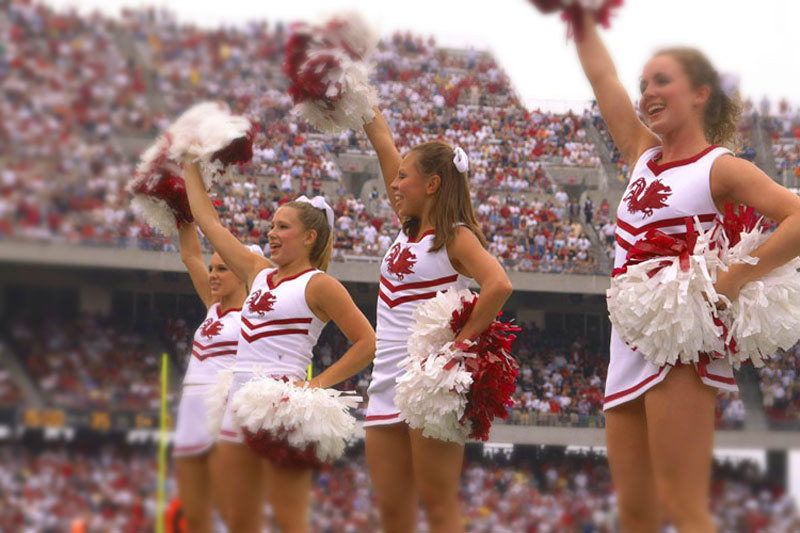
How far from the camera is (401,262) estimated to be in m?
3.05

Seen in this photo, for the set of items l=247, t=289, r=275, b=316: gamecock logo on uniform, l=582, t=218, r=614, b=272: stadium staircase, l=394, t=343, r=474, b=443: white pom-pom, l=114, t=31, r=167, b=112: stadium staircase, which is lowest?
l=394, t=343, r=474, b=443: white pom-pom

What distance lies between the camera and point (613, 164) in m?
13.7

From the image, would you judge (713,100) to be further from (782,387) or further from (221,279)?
(782,387)

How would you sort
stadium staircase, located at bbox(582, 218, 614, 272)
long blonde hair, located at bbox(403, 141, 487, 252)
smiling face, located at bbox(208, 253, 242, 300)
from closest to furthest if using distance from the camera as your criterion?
long blonde hair, located at bbox(403, 141, 487, 252)
smiling face, located at bbox(208, 253, 242, 300)
stadium staircase, located at bbox(582, 218, 614, 272)

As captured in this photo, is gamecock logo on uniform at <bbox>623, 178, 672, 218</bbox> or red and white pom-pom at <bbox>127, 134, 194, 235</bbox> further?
red and white pom-pom at <bbox>127, 134, 194, 235</bbox>

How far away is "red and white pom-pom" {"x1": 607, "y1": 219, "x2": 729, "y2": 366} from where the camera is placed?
2307 mm

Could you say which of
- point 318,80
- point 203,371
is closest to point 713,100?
point 318,80

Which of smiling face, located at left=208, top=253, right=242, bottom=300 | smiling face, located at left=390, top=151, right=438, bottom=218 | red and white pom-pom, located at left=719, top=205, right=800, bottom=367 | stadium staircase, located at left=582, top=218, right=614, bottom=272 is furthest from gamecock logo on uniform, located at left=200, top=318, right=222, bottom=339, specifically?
stadium staircase, located at left=582, top=218, right=614, bottom=272

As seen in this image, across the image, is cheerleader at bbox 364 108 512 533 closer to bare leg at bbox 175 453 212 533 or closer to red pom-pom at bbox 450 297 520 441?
red pom-pom at bbox 450 297 520 441

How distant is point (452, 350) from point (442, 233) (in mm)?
339

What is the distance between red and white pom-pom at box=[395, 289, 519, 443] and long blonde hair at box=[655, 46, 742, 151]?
2.61 feet

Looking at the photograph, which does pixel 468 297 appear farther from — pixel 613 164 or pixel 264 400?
pixel 613 164

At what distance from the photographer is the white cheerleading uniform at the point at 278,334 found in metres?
3.27

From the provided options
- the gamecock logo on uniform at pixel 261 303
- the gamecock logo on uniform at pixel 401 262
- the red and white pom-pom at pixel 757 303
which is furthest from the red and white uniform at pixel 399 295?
the red and white pom-pom at pixel 757 303
